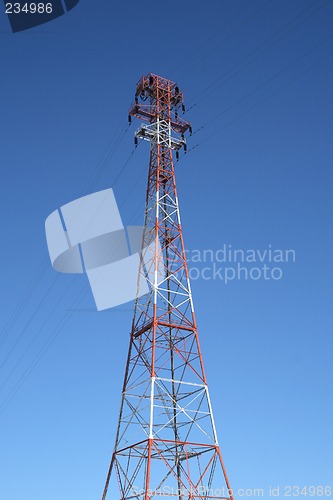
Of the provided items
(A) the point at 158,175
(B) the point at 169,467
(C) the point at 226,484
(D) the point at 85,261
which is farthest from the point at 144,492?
(A) the point at 158,175

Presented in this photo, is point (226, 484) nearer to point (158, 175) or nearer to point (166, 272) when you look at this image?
point (166, 272)

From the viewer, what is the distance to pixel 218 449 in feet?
103

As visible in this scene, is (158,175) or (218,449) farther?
(158,175)

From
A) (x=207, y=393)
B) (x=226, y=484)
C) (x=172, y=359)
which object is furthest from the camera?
(x=172, y=359)

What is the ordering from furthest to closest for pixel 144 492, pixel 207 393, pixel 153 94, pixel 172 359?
pixel 153 94
pixel 172 359
pixel 207 393
pixel 144 492

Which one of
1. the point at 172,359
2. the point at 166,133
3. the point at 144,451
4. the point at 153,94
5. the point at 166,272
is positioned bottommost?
the point at 144,451

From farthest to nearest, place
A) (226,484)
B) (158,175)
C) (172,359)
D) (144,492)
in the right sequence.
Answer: (158,175)
(172,359)
(226,484)
(144,492)

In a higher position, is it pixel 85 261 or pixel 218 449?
pixel 85 261

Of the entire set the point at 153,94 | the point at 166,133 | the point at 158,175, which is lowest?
the point at 158,175

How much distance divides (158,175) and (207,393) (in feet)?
50.4

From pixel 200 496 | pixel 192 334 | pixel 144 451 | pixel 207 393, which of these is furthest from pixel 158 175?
pixel 200 496

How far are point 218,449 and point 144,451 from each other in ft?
13.4

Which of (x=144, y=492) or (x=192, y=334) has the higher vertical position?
(x=192, y=334)

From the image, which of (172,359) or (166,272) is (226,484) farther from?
(166,272)
